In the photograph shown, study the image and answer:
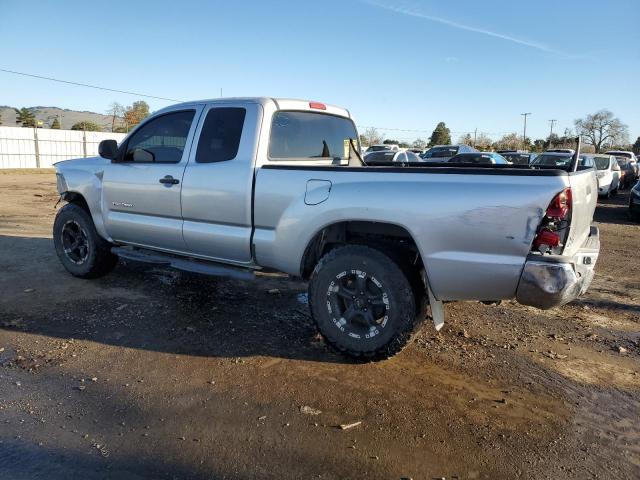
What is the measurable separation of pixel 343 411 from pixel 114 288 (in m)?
3.49

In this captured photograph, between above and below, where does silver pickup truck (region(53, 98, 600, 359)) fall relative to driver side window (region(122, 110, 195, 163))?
Answer: below

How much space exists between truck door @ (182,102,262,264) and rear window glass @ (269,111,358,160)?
0.87ft

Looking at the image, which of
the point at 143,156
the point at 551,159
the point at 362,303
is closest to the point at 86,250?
the point at 143,156

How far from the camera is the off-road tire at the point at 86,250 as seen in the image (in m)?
5.75

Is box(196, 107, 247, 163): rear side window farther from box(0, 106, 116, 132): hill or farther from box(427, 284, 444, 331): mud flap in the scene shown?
box(0, 106, 116, 132): hill

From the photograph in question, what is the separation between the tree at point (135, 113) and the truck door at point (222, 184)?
53.2 metres

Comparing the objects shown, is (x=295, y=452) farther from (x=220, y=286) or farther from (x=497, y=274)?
(x=220, y=286)

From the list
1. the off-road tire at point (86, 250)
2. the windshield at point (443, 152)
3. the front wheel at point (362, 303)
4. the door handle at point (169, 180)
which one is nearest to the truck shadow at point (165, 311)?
the off-road tire at point (86, 250)

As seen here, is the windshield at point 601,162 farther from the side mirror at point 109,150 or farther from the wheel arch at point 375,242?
the side mirror at point 109,150

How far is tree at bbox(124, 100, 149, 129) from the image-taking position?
54.3 meters

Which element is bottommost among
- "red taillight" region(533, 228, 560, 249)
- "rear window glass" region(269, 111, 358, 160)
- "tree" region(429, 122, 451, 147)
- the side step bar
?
the side step bar

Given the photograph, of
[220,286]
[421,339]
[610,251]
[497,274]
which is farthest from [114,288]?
[610,251]

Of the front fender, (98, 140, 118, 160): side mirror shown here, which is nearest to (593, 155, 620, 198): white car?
(98, 140, 118, 160): side mirror

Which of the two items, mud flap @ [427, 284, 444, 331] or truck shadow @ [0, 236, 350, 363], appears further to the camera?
truck shadow @ [0, 236, 350, 363]
